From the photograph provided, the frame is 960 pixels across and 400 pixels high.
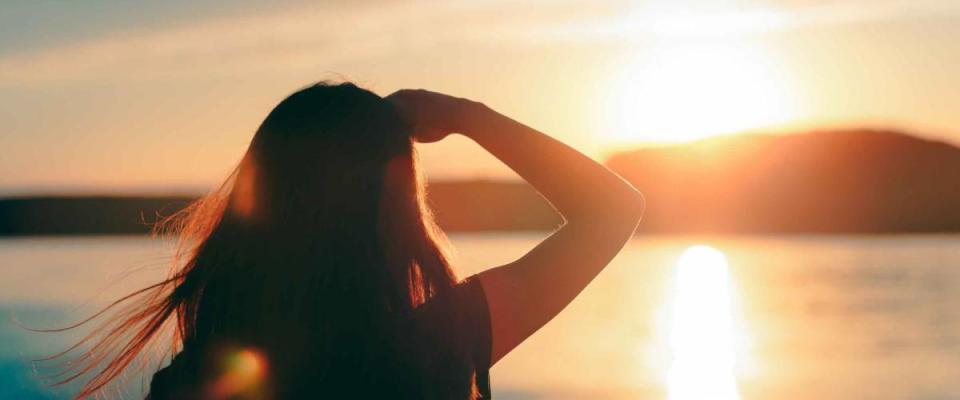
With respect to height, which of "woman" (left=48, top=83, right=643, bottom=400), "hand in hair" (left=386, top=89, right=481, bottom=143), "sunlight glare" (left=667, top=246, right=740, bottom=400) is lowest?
"sunlight glare" (left=667, top=246, right=740, bottom=400)

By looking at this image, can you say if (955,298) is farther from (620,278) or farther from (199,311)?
(199,311)

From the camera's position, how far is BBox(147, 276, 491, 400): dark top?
6.43 ft

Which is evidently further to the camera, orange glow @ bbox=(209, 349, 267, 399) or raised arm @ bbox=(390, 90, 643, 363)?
raised arm @ bbox=(390, 90, 643, 363)

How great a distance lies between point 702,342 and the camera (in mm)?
17359

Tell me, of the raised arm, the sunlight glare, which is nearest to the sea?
the sunlight glare

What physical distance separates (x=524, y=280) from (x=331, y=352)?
0.37 metres

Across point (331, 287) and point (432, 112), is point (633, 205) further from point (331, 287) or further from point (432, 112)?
point (331, 287)

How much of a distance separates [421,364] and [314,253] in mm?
231

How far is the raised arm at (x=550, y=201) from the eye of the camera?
2.16 metres

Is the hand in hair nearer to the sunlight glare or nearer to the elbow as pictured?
the elbow

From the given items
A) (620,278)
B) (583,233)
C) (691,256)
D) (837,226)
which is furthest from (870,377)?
(837,226)

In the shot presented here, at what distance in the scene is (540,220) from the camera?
94.6 meters

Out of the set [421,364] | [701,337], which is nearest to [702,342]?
[701,337]

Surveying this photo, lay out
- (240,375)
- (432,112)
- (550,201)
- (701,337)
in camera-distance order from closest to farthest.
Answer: (240,375)
(432,112)
(550,201)
(701,337)
